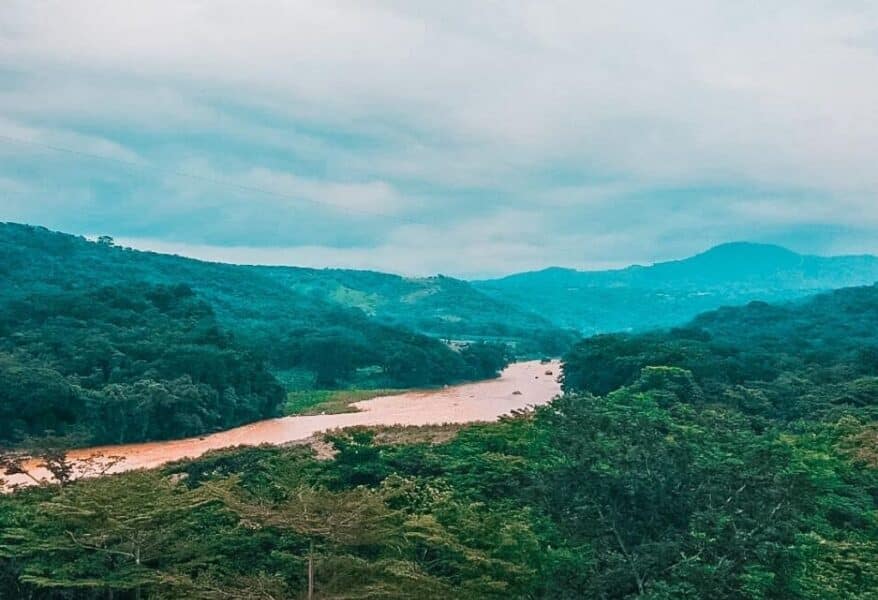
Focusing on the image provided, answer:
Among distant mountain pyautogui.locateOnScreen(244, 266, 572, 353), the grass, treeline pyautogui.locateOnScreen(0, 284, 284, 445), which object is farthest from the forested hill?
distant mountain pyautogui.locateOnScreen(244, 266, 572, 353)

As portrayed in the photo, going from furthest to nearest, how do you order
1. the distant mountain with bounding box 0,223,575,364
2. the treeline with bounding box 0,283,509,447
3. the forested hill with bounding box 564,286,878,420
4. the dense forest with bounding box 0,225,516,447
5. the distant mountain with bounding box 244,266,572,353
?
the distant mountain with bounding box 244,266,572,353
the distant mountain with bounding box 0,223,575,364
the dense forest with bounding box 0,225,516,447
the treeline with bounding box 0,283,509,447
the forested hill with bounding box 564,286,878,420

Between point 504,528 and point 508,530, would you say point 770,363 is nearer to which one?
point 504,528

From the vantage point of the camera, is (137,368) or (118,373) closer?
(118,373)

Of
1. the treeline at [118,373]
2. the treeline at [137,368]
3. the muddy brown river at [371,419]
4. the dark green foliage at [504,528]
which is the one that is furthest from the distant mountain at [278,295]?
the dark green foliage at [504,528]

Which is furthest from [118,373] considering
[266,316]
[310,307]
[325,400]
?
[310,307]

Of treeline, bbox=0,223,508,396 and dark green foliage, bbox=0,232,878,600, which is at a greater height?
treeline, bbox=0,223,508,396

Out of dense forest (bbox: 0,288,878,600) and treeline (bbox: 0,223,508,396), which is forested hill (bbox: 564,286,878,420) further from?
treeline (bbox: 0,223,508,396)
